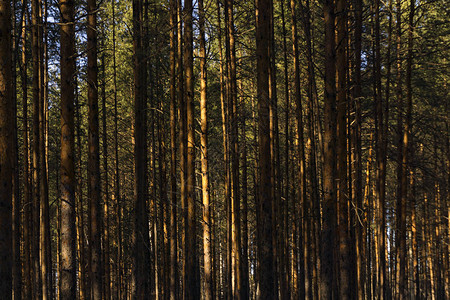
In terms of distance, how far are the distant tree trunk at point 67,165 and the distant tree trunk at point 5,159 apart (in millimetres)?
779

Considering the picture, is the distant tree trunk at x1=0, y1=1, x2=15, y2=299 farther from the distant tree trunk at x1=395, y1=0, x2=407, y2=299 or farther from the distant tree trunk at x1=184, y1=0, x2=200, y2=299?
the distant tree trunk at x1=395, y1=0, x2=407, y2=299

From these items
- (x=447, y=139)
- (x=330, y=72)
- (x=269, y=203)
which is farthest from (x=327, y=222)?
(x=447, y=139)

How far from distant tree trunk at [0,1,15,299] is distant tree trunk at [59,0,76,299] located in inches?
30.7

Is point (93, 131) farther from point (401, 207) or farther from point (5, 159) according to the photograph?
point (401, 207)

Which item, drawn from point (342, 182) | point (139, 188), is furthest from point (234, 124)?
point (342, 182)

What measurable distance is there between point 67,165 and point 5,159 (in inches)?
36.6

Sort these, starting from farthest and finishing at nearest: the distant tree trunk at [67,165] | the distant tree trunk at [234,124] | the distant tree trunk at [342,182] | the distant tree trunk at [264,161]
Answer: the distant tree trunk at [234,124] < the distant tree trunk at [264,161] < the distant tree trunk at [342,182] < the distant tree trunk at [67,165]

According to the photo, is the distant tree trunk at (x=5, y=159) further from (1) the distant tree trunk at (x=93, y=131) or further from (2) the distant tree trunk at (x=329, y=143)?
(2) the distant tree trunk at (x=329, y=143)

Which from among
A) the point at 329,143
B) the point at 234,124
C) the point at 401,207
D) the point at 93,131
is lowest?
the point at 401,207

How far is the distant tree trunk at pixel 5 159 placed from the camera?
23.6 ft

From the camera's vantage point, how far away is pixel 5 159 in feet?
24.2

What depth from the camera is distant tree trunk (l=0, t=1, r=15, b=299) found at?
283 inches

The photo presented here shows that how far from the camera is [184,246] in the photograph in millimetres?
13930

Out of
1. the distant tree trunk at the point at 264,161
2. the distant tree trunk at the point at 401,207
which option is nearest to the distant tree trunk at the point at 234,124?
the distant tree trunk at the point at 264,161
